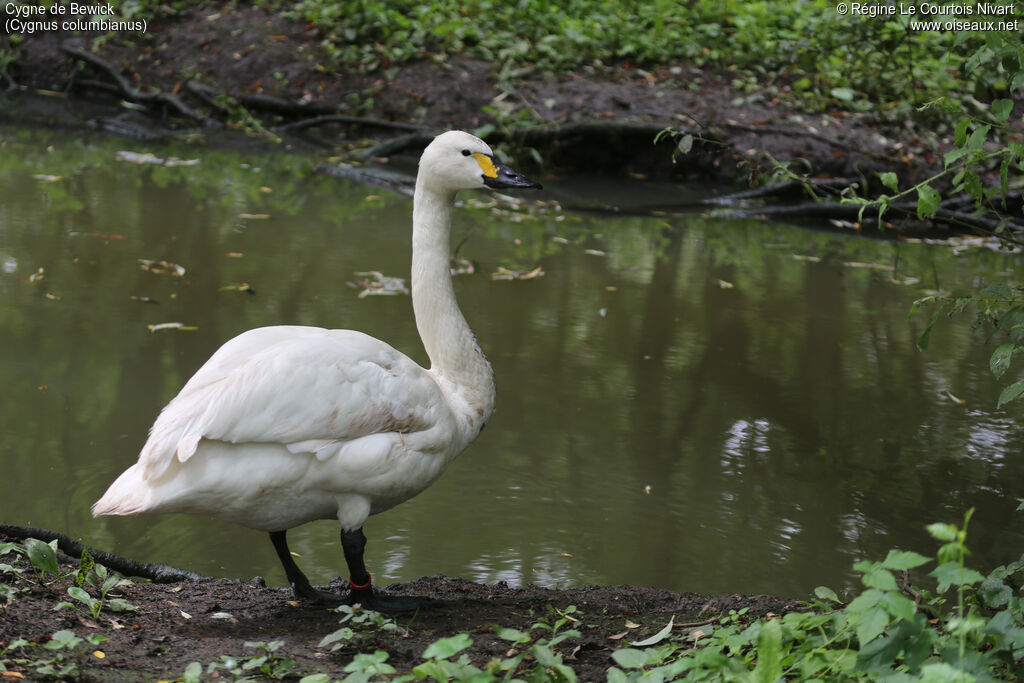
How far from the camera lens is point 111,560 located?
365 cm

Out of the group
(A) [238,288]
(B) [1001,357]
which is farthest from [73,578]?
(A) [238,288]

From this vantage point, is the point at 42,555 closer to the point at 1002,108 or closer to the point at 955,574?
the point at 955,574

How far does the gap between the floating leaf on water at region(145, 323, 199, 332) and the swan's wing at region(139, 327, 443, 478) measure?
2.70 m

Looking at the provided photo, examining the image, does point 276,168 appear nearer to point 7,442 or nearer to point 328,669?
point 7,442

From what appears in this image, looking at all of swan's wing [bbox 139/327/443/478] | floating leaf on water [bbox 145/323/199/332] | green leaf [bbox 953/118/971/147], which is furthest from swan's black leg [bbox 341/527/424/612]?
floating leaf on water [bbox 145/323/199/332]

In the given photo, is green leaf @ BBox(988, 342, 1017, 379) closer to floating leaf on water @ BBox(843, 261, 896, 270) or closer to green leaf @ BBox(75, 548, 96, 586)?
green leaf @ BBox(75, 548, 96, 586)

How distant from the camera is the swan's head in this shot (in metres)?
3.84

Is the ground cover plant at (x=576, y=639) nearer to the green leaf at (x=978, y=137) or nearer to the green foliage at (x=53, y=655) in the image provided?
the green foliage at (x=53, y=655)

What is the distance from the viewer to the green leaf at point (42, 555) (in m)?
3.19

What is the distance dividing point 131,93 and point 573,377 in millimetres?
9326

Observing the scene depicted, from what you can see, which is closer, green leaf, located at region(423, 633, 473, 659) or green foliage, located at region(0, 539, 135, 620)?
green leaf, located at region(423, 633, 473, 659)

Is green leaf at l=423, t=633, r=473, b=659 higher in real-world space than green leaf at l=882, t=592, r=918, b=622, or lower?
lower

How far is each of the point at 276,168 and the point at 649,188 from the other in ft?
12.7

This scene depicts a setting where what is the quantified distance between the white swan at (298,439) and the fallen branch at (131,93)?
1020cm
